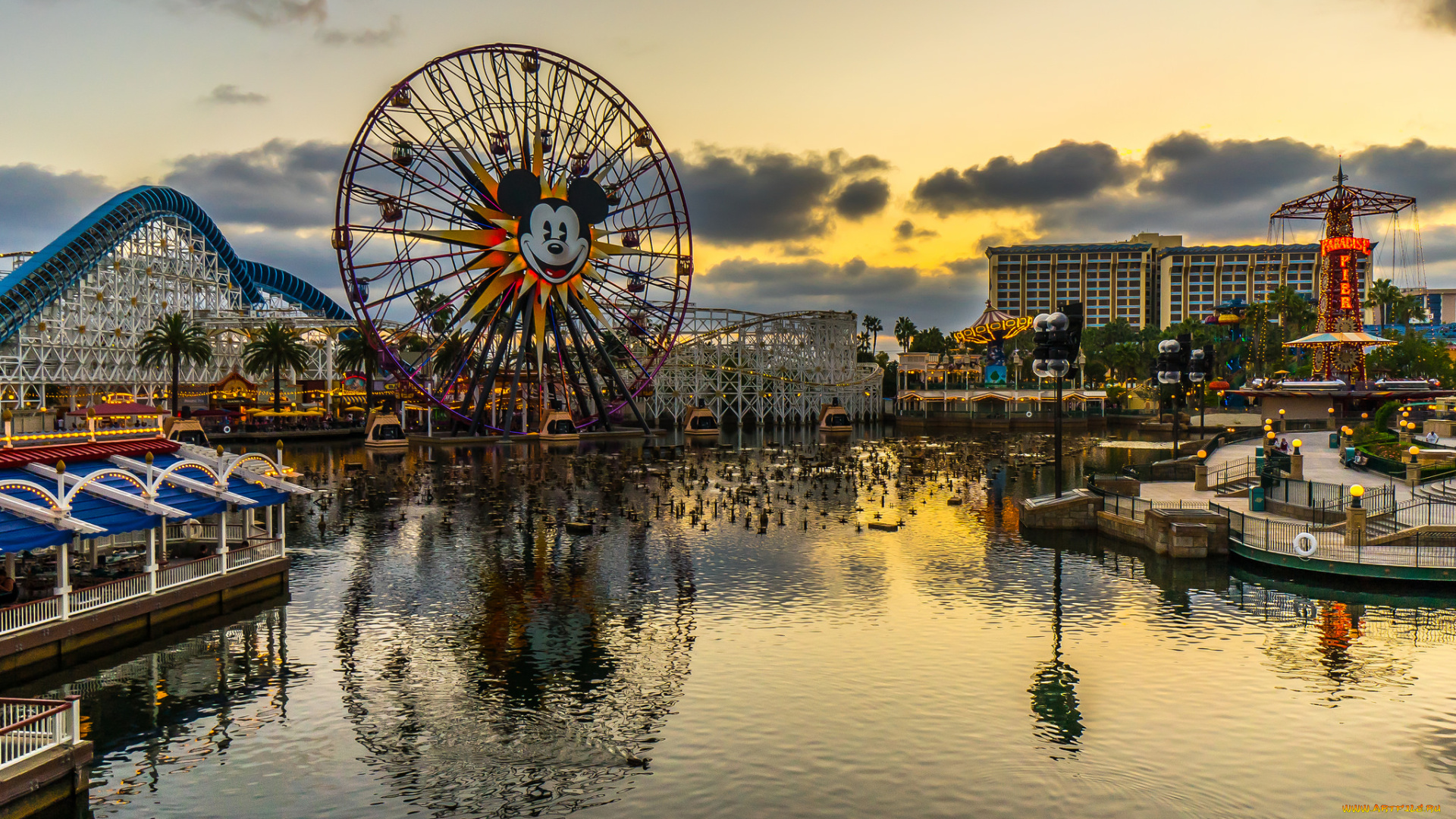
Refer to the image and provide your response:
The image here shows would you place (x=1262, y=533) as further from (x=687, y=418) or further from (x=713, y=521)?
(x=687, y=418)

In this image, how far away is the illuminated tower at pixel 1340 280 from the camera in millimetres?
96812

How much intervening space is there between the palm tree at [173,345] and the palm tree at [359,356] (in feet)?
47.5

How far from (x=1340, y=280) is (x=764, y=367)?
66818mm

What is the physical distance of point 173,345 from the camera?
102 m

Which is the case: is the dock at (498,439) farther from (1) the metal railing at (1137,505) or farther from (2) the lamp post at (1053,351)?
(1) the metal railing at (1137,505)

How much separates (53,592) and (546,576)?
14.6 meters

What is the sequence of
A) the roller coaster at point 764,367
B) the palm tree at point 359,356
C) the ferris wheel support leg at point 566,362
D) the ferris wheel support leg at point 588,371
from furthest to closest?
the roller coaster at point 764,367 → the palm tree at point 359,356 → the ferris wheel support leg at point 588,371 → the ferris wheel support leg at point 566,362

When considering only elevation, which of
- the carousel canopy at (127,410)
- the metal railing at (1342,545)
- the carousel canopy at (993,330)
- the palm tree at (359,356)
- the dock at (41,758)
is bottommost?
the dock at (41,758)

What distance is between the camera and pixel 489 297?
88688 mm

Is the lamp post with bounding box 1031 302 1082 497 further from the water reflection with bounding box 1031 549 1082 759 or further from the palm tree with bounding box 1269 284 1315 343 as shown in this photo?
the palm tree with bounding box 1269 284 1315 343

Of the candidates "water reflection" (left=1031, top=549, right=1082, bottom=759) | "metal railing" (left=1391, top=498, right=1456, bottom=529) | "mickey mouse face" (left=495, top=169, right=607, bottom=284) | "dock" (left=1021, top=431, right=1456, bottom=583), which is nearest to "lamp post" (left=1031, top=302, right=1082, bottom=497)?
"dock" (left=1021, top=431, right=1456, bottom=583)

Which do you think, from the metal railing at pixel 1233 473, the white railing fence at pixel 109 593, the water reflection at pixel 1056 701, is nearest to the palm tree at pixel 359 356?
the white railing fence at pixel 109 593

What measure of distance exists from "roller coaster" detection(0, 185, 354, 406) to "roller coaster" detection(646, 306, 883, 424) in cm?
4175

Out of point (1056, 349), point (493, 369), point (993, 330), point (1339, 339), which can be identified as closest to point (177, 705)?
point (1056, 349)
